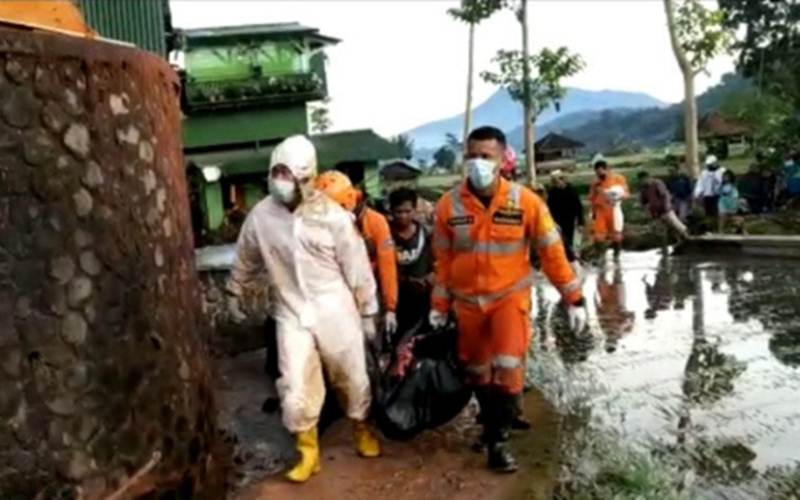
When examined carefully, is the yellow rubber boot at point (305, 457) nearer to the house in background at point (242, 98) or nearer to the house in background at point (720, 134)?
the house in background at point (242, 98)

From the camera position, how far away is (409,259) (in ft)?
21.9

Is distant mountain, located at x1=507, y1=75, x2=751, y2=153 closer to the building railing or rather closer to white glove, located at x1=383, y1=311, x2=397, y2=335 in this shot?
the building railing

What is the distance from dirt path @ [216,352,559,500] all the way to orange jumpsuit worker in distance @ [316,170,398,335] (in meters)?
0.76

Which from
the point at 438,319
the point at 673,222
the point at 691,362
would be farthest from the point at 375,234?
the point at 673,222

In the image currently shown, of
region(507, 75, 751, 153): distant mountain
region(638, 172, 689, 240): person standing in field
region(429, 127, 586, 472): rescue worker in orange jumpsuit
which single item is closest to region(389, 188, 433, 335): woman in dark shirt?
region(429, 127, 586, 472): rescue worker in orange jumpsuit

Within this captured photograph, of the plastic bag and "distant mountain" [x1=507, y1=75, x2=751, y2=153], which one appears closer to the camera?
the plastic bag

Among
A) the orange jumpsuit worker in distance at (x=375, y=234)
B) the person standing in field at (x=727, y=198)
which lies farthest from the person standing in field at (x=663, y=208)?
the orange jumpsuit worker in distance at (x=375, y=234)

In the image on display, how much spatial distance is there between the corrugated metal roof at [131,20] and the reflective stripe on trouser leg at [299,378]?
9.81 meters

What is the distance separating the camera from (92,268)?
4.13m

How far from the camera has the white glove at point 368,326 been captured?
537 cm

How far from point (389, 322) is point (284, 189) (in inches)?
50.8

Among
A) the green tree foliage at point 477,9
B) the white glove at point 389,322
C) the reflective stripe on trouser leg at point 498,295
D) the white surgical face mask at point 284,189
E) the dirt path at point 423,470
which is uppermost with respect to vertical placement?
Answer: the green tree foliage at point 477,9

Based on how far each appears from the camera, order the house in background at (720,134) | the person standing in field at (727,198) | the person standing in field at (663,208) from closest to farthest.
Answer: the person standing in field at (663,208), the person standing in field at (727,198), the house in background at (720,134)

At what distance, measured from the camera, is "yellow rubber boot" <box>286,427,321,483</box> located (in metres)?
5.07
